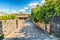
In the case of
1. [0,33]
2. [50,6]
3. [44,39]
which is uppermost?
[50,6]

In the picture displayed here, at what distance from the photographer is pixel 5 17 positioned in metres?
10.5

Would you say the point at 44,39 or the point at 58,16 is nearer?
the point at 44,39

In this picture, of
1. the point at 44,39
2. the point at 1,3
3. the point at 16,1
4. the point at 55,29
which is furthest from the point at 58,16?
the point at 1,3

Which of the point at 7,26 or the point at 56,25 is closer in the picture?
the point at 56,25

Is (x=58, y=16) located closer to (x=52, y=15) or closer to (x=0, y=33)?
(x=52, y=15)

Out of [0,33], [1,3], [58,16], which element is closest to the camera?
[0,33]

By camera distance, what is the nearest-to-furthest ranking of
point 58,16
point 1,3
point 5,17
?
point 1,3 < point 58,16 < point 5,17

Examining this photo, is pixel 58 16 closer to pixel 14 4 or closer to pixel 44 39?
pixel 44 39

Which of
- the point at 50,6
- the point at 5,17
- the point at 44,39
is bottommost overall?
the point at 44,39

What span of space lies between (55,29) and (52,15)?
106 cm

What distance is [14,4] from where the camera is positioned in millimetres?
8508

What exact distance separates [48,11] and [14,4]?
271cm

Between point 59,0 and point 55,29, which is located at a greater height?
point 59,0

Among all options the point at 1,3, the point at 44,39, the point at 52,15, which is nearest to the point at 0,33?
the point at 1,3
